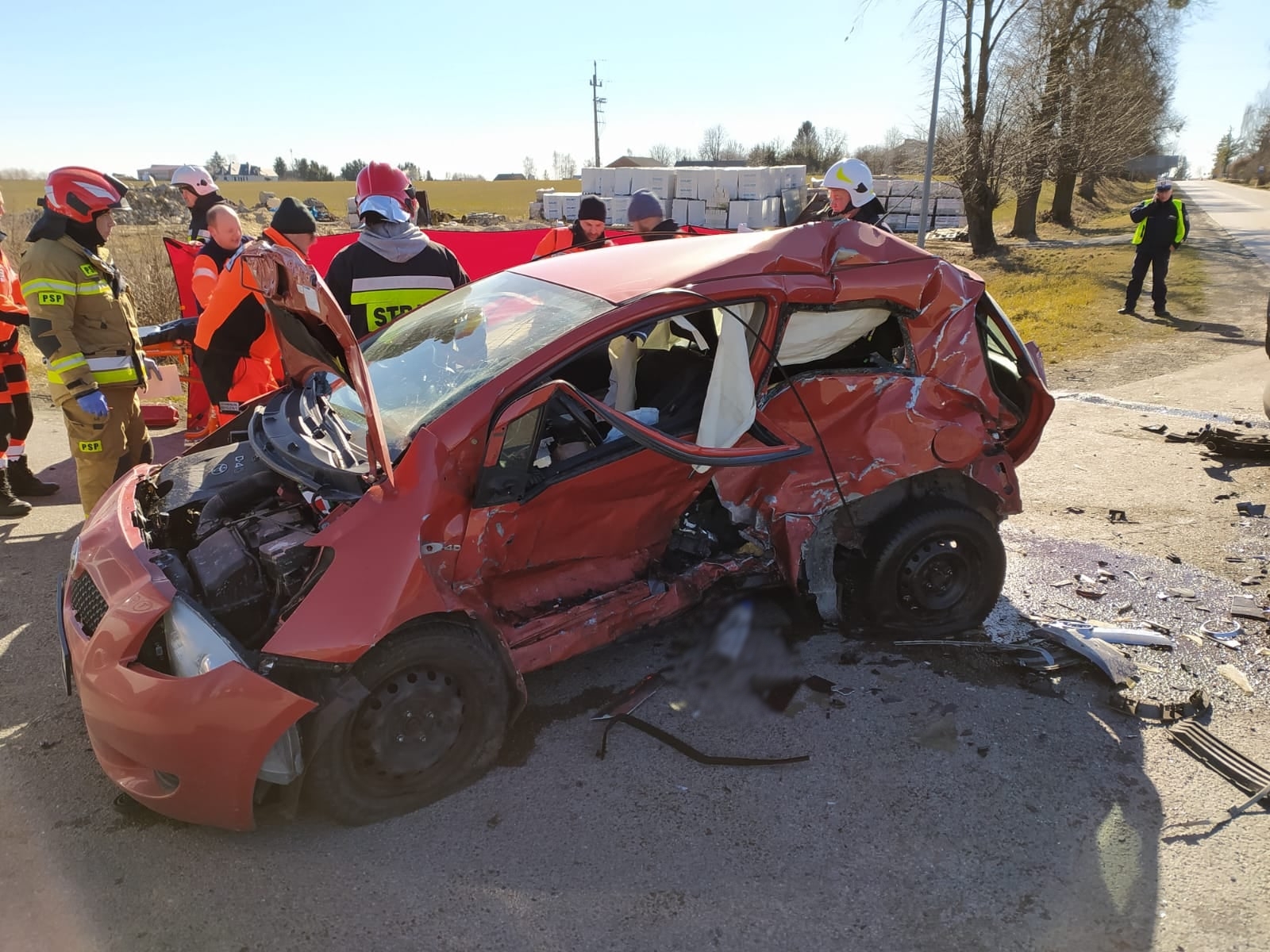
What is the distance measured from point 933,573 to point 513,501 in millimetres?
1984

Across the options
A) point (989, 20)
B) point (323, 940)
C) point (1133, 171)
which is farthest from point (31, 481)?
point (1133, 171)

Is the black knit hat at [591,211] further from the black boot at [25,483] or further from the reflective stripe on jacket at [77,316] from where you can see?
the black boot at [25,483]

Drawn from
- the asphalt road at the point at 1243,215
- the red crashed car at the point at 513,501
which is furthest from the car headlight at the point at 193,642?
the asphalt road at the point at 1243,215

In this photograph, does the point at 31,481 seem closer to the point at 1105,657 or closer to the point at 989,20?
the point at 1105,657

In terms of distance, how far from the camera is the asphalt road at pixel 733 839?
7.48 ft

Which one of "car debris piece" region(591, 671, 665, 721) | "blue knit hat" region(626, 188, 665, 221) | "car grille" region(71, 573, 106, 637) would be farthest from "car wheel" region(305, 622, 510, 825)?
"blue knit hat" region(626, 188, 665, 221)

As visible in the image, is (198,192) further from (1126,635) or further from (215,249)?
(1126,635)

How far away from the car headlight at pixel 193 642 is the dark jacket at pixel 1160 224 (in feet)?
41.4

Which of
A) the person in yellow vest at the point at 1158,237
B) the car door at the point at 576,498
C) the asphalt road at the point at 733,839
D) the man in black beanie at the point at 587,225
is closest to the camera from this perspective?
the asphalt road at the point at 733,839

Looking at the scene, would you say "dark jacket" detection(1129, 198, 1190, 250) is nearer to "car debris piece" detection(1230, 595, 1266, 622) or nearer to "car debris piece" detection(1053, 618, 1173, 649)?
"car debris piece" detection(1230, 595, 1266, 622)

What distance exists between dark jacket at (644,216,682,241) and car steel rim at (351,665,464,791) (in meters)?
2.90

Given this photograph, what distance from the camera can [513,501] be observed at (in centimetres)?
280

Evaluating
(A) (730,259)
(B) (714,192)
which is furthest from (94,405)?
(B) (714,192)

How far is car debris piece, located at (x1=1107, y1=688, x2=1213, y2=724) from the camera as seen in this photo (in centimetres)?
319
